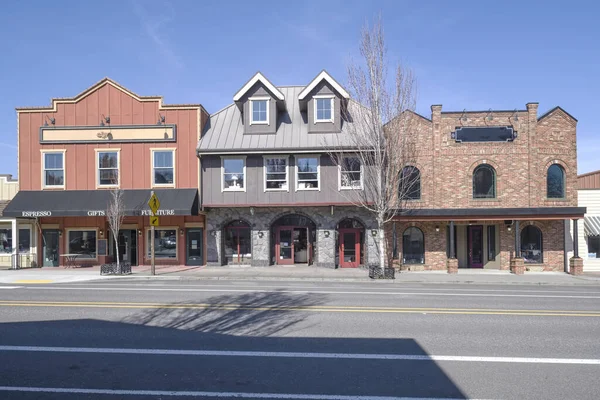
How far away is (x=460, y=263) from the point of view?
2303 cm

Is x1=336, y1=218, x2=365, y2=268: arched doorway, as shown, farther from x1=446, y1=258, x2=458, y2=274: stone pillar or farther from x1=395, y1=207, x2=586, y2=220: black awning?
x1=446, y1=258, x2=458, y2=274: stone pillar

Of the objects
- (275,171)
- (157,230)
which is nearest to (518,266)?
(275,171)

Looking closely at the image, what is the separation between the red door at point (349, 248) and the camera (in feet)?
75.6

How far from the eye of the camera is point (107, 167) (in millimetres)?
23109

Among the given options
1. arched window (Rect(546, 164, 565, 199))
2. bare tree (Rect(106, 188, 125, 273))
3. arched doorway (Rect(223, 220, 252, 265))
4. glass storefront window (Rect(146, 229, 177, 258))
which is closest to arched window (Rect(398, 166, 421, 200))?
arched window (Rect(546, 164, 565, 199))

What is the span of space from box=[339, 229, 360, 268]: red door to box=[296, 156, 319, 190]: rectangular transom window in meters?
2.96

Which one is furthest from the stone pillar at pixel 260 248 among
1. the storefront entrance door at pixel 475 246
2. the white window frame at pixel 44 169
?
the storefront entrance door at pixel 475 246

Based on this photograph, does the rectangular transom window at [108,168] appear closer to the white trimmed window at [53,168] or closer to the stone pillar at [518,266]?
the white trimmed window at [53,168]

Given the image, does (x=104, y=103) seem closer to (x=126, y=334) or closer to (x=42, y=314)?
(x=42, y=314)

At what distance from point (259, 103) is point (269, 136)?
1.96 metres

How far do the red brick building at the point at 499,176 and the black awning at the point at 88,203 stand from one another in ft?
35.2

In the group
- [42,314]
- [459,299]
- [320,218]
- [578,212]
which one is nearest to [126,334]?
[42,314]

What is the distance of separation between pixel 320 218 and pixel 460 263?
304 inches

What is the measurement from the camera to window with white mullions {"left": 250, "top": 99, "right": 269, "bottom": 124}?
23.4 metres
